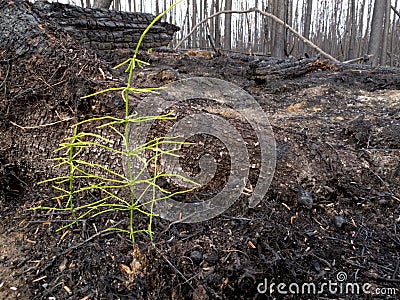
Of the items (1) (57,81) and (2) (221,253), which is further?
(1) (57,81)

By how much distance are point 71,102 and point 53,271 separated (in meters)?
0.63

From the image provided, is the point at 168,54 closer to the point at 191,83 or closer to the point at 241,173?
the point at 191,83

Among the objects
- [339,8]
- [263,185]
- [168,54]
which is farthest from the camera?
[339,8]

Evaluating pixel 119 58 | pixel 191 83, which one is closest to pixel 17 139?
pixel 191 83

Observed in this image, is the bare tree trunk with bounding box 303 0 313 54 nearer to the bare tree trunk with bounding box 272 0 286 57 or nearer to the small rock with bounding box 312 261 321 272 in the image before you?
the bare tree trunk with bounding box 272 0 286 57

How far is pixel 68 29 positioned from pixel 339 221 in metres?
3.15

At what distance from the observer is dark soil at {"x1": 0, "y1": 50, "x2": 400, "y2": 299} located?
3.00 ft

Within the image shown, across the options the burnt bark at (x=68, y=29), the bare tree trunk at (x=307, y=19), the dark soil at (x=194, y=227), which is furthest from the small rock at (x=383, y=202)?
the bare tree trunk at (x=307, y=19)

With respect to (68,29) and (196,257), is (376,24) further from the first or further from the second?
(196,257)

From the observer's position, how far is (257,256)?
37.9 inches

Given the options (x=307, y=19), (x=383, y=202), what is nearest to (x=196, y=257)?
(x=383, y=202)

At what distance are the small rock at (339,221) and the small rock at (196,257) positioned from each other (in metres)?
0.51

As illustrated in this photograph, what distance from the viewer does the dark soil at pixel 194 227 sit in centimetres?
92

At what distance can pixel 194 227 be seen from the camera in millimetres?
1077
